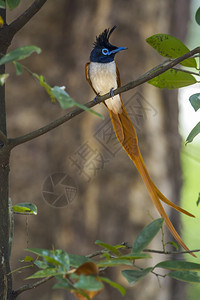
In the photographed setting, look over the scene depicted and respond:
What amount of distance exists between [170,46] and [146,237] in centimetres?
31

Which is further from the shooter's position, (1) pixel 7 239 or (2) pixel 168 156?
(2) pixel 168 156

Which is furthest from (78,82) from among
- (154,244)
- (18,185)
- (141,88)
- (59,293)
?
(59,293)

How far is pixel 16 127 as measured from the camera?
2.03 meters

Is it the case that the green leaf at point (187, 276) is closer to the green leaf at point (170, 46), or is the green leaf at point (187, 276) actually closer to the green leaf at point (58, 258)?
the green leaf at point (58, 258)

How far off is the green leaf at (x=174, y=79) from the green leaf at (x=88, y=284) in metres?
0.38

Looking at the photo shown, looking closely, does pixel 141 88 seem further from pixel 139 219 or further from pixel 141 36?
pixel 139 219

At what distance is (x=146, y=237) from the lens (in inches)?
19.9

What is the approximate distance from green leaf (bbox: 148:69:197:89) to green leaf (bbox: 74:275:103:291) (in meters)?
0.38

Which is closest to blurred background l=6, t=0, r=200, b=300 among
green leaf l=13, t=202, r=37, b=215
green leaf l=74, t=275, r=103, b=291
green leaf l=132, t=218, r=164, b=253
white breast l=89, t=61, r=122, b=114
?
white breast l=89, t=61, r=122, b=114

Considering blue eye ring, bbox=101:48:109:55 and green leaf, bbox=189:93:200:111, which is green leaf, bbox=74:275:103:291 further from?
blue eye ring, bbox=101:48:109:55

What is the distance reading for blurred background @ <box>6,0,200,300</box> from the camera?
2.05m

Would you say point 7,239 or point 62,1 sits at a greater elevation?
point 62,1

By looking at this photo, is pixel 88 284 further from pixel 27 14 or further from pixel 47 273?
pixel 27 14

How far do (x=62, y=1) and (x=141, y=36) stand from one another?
411 mm
